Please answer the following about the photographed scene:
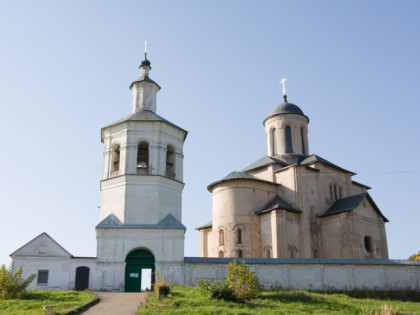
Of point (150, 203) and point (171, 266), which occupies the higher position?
point (150, 203)

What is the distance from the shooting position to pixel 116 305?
11383mm

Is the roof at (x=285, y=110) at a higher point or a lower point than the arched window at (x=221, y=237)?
higher

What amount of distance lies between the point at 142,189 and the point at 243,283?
5.75 meters

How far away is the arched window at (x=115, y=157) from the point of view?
17.6 m

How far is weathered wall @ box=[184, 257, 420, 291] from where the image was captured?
1611 centimetres

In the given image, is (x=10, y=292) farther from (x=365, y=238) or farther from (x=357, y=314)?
(x=365, y=238)

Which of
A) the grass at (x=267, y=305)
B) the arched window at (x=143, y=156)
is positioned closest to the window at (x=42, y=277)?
the grass at (x=267, y=305)

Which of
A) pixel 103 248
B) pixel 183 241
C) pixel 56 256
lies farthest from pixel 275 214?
pixel 56 256

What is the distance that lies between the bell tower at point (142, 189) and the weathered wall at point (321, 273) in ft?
3.51

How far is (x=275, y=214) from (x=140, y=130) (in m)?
7.72

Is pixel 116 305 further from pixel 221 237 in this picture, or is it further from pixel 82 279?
pixel 221 237

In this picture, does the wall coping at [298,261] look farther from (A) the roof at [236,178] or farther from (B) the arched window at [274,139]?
(B) the arched window at [274,139]

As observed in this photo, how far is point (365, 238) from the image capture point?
2262cm

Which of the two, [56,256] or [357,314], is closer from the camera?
[357,314]
